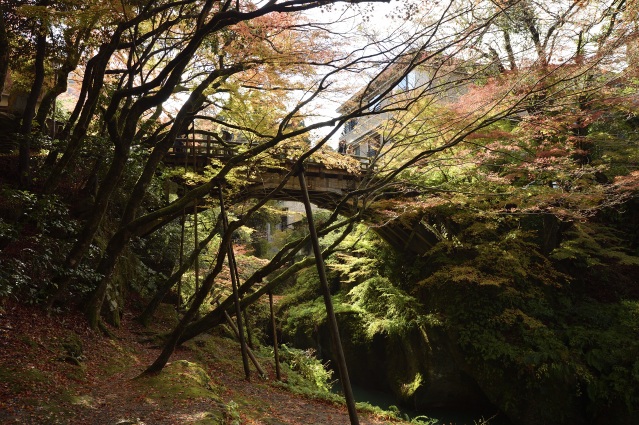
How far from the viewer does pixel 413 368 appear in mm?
13984

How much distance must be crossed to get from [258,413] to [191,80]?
7.27m

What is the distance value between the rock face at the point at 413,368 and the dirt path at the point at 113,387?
512cm

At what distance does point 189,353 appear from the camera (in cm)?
1029

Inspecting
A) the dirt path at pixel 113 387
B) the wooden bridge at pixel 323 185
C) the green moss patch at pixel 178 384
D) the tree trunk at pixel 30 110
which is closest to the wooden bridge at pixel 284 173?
the wooden bridge at pixel 323 185

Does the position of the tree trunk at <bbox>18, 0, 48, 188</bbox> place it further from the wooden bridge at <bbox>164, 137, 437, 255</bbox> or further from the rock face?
the rock face

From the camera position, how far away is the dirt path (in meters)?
4.85

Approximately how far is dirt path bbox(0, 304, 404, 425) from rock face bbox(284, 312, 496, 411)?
5.12 meters

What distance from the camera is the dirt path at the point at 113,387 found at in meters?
4.85

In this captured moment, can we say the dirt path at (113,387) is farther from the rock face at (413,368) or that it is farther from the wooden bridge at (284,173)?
the wooden bridge at (284,173)

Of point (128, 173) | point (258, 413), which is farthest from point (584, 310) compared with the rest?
point (128, 173)

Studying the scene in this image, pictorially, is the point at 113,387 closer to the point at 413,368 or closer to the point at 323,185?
the point at 413,368

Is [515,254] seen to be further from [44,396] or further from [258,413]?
[44,396]

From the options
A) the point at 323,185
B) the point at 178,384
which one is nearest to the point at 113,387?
the point at 178,384

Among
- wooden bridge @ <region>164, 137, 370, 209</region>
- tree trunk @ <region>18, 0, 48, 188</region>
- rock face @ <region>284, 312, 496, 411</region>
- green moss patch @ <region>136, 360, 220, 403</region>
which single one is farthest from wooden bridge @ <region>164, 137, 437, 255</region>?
green moss patch @ <region>136, 360, 220, 403</region>
